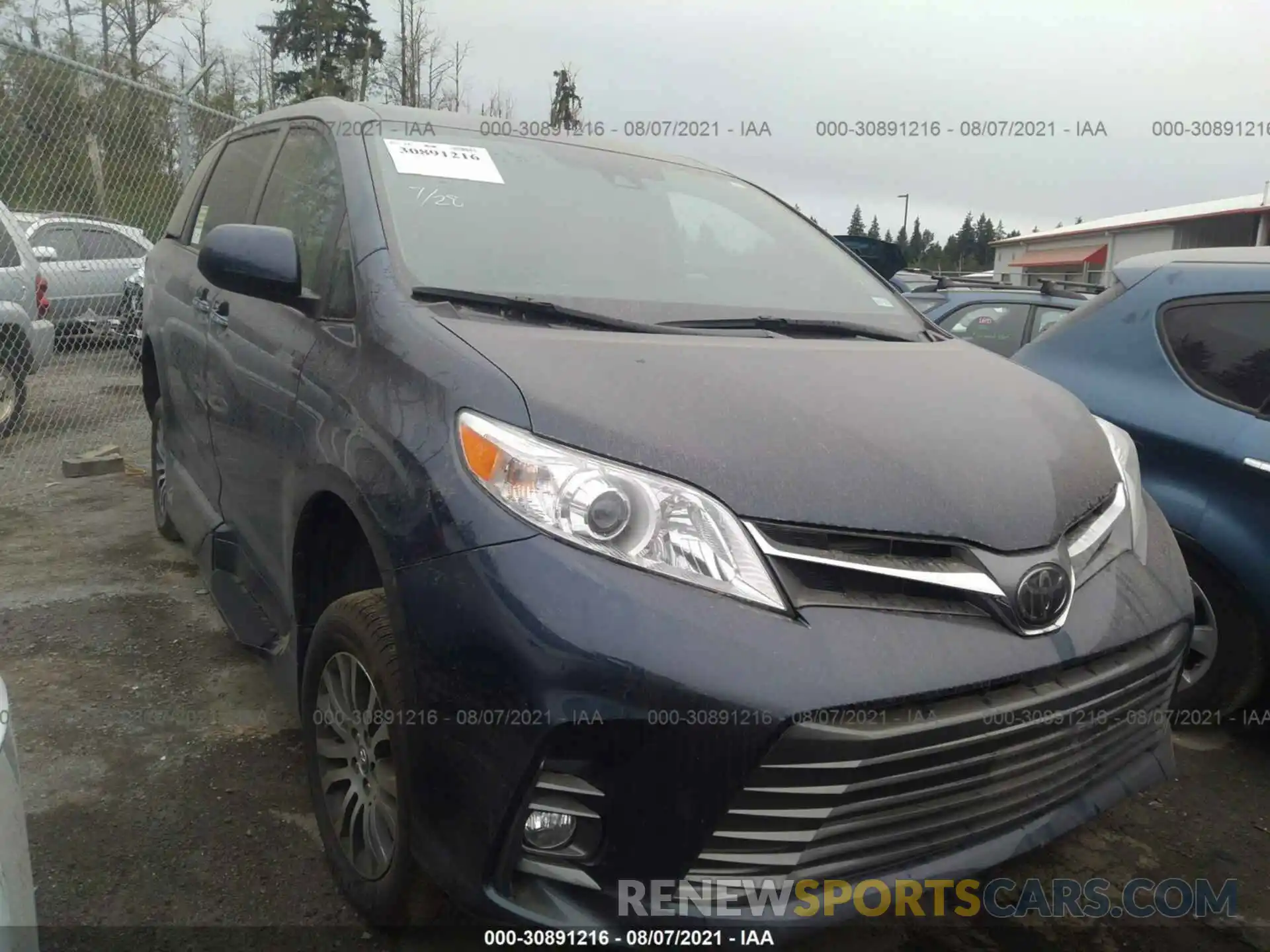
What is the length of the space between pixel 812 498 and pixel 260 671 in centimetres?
238

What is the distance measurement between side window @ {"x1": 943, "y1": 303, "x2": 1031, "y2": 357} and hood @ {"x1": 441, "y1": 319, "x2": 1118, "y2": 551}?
5030 millimetres

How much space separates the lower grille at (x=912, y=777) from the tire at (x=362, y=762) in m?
0.66

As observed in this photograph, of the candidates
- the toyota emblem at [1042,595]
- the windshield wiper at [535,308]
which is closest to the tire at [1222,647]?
the toyota emblem at [1042,595]

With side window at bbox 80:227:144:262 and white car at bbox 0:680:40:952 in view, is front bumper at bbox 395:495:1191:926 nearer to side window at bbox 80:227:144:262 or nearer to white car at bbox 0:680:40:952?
white car at bbox 0:680:40:952

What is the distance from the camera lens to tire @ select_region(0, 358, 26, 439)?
6.42 metres

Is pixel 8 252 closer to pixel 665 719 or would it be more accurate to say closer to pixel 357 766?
pixel 357 766

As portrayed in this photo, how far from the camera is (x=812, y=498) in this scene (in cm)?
172

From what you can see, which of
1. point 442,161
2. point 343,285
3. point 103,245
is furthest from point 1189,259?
point 103,245

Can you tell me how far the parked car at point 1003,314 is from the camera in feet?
23.0

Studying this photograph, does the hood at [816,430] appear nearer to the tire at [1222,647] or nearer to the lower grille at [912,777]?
the lower grille at [912,777]

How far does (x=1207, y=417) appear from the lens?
124 inches

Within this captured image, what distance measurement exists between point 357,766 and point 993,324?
6263 mm

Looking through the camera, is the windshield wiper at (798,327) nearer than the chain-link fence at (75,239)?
Yes

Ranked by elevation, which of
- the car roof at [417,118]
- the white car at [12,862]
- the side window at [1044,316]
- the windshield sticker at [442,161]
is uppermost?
the car roof at [417,118]
